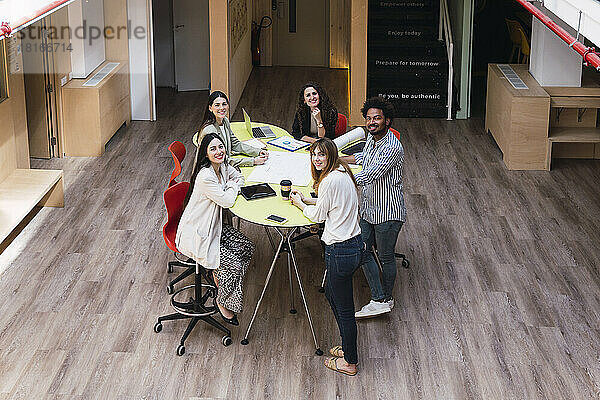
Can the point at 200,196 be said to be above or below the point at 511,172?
above

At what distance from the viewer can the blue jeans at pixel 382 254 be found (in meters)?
6.29

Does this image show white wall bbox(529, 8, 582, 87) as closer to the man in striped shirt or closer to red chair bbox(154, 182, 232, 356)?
the man in striped shirt

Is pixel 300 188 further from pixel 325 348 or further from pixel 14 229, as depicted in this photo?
pixel 14 229

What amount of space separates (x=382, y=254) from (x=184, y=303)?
153 cm

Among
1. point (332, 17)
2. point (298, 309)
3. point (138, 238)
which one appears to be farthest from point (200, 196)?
point (332, 17)

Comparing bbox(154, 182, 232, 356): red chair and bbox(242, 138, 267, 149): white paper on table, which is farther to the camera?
bbox(242, 138, 267, 149): white paper on table

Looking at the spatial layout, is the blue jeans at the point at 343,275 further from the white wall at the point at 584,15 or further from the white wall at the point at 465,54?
the white wall at the point at 465,54

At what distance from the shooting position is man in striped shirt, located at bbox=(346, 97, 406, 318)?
6.07 meters

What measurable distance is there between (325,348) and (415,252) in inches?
72.5

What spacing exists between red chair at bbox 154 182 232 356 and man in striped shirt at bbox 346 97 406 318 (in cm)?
110

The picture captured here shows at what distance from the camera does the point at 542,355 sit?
5.96 metres

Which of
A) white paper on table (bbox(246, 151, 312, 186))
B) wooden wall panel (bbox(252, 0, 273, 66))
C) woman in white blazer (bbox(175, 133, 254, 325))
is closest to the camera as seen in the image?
woman in white blazer (bbox(175, 133, 254, 325))

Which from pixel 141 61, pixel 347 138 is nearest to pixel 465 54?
pixel 141 61

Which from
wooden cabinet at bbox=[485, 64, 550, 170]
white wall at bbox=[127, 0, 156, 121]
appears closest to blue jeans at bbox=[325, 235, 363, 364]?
wooden cabinet at bbox=[485, 64, 550, 170]
